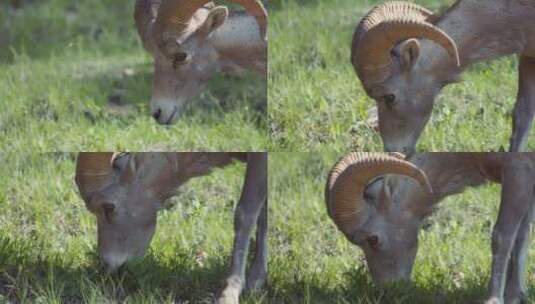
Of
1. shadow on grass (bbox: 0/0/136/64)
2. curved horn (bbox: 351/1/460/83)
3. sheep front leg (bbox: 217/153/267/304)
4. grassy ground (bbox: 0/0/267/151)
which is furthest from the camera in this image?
shadow on grass (bbox: 0/0/136/64)

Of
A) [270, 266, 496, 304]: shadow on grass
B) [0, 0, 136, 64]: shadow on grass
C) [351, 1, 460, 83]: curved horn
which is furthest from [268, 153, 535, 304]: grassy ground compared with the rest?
[0, 0, 136, 64]: shadow on grass

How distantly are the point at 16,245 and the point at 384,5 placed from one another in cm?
218

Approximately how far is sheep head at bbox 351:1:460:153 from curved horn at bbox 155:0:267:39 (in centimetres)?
49

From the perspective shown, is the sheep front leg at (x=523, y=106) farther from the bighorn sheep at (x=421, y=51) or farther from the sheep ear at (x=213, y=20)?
the sheep ear at (x=213, y=20)

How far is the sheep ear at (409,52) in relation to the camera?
655cm

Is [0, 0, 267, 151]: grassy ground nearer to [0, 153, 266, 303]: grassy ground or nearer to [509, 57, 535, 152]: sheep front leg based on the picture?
[0, 153, 266, 303]: grassy ground

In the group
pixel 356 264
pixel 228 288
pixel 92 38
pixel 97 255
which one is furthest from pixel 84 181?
pixel 92 38

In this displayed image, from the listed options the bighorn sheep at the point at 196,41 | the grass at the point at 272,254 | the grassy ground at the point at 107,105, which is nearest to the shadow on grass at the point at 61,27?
the grassy ground at the point at 107,105

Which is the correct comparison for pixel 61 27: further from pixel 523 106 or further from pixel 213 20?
pixel 523 106

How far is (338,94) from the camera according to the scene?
6668 mm

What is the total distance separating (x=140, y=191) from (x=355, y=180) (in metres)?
1.09

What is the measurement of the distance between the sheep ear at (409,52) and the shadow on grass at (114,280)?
4.26ft

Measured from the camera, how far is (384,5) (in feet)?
21.8

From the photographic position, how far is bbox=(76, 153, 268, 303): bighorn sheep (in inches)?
273
